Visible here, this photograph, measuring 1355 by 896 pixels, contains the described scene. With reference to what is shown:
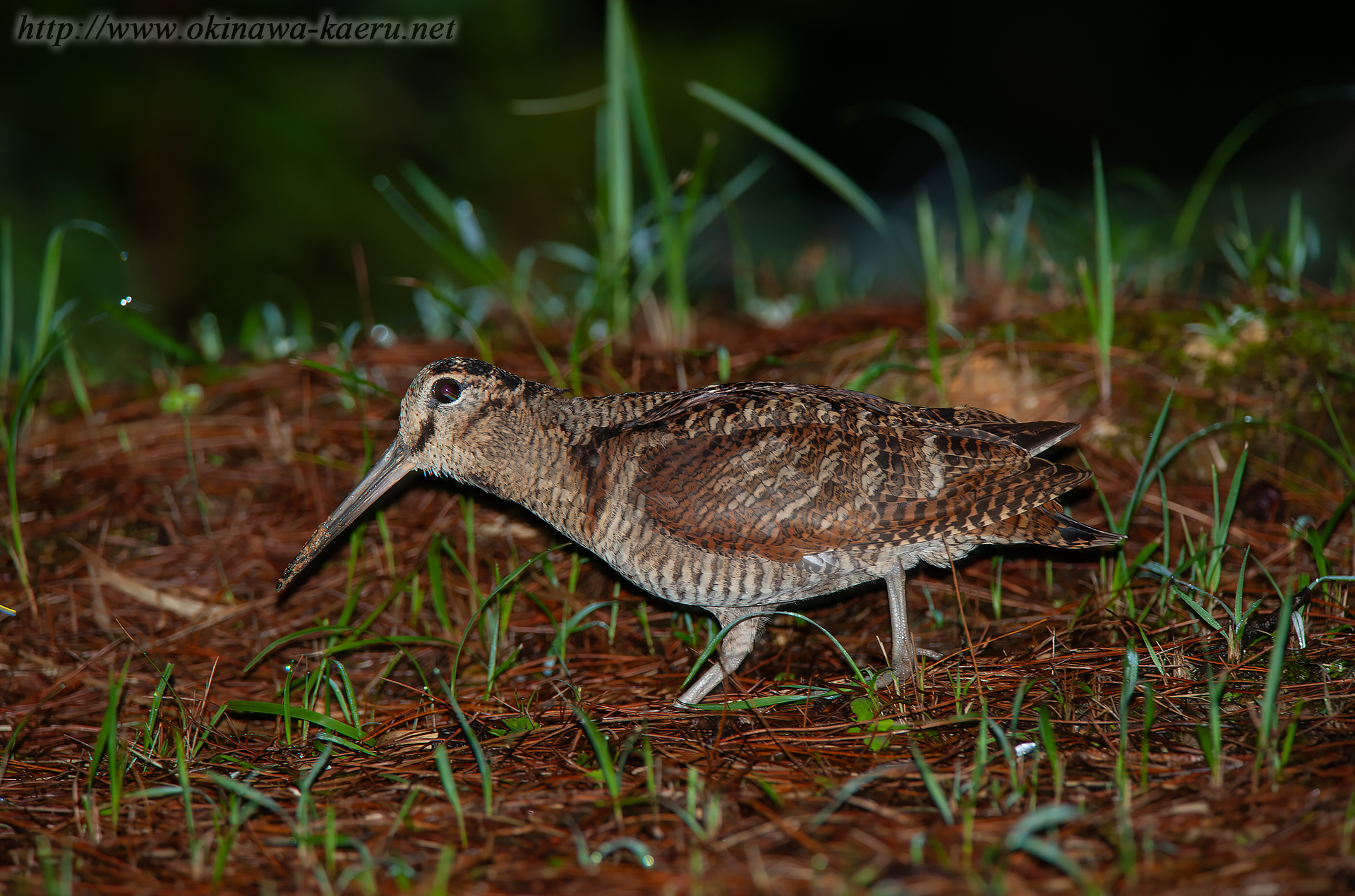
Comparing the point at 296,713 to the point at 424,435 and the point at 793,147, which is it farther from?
the point at 793,147

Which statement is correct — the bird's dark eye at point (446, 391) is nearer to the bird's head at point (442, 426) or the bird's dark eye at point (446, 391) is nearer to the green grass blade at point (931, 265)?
the bird's head at point (442, 426)

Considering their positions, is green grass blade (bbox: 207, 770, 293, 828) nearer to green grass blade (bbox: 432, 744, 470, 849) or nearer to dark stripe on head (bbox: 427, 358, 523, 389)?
green grass blade (bbox: 432, 744, 470, 849)

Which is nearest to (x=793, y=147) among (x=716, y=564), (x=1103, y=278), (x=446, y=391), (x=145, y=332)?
(x=1103, y=278)

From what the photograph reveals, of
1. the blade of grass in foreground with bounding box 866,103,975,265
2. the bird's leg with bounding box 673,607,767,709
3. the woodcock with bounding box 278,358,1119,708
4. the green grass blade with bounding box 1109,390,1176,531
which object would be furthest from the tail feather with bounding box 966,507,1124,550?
the blade of grass in foreground with bounding box 866,103,975,265

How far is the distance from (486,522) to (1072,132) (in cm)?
940

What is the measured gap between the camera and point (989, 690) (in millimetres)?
2539

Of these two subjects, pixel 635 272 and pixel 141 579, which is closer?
pixel 141 579

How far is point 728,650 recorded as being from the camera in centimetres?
298

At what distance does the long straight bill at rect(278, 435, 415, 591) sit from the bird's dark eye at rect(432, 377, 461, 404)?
0.67 feet

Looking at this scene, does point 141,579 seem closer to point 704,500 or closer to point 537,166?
point 704,500

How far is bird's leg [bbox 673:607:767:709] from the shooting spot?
8.84 ft

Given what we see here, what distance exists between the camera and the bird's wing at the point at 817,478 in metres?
2.70

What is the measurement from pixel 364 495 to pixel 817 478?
4.83 ft

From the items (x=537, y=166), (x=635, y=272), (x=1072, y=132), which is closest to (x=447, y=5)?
(x=537, y=166)
